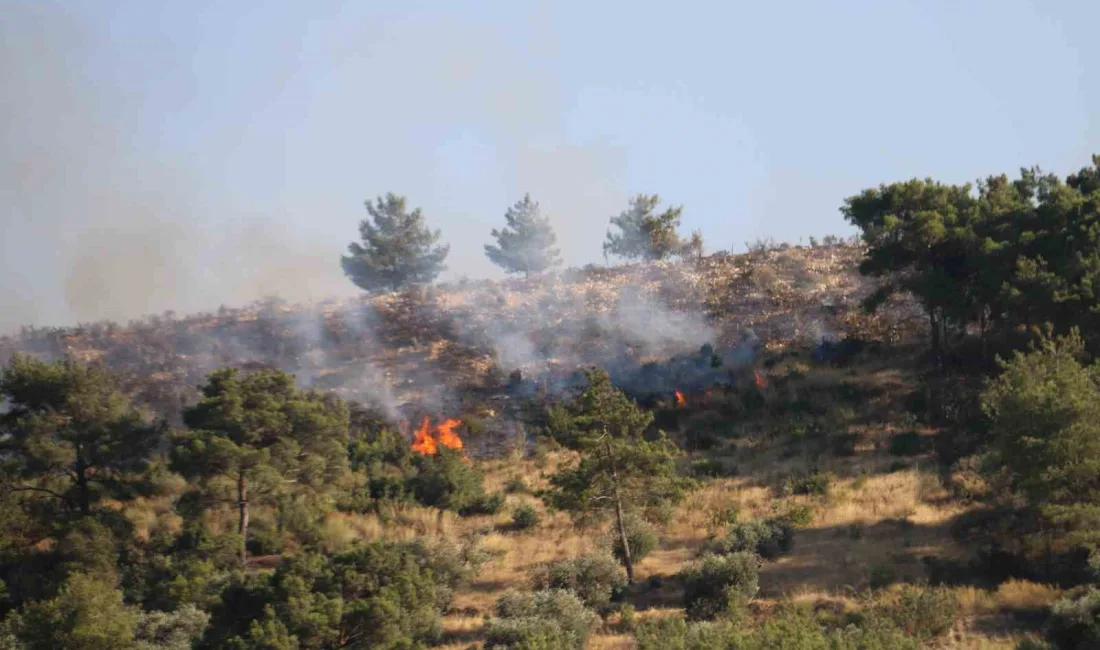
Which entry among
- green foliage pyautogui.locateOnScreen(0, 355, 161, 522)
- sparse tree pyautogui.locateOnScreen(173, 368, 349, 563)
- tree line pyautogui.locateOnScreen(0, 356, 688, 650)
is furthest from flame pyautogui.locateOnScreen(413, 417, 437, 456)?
green foliage pyautogui.locateOnScreen(0, 355, 161, 522)

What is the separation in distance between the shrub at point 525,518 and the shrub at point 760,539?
18.0ft

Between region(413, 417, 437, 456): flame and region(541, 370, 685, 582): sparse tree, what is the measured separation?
34.7 feet

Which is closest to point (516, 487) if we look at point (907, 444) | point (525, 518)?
point (525, 518)

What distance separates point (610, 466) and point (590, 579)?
8.15ft

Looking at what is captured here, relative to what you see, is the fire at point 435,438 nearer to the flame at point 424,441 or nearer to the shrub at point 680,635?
the flame at point 424,441

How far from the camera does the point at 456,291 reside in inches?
1922

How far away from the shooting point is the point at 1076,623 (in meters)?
15.6

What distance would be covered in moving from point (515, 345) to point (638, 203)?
1774 centimetres

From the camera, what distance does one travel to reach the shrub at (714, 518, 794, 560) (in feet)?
70.2

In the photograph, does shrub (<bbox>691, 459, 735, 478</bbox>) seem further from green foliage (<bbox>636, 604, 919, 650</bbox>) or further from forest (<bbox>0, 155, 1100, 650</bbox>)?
green foliage (<bbox>636, 604, 919, 650</bbox>)

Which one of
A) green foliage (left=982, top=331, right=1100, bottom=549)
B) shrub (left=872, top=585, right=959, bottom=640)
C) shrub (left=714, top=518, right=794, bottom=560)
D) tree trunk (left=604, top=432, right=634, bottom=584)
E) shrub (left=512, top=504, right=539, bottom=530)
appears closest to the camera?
shrub (left=872, top=585, right=959, bottom=640)

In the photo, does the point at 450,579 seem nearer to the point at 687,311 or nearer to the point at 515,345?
the point at 515,345

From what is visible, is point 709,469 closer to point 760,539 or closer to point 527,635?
point 760,539

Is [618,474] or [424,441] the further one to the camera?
[424,441]
